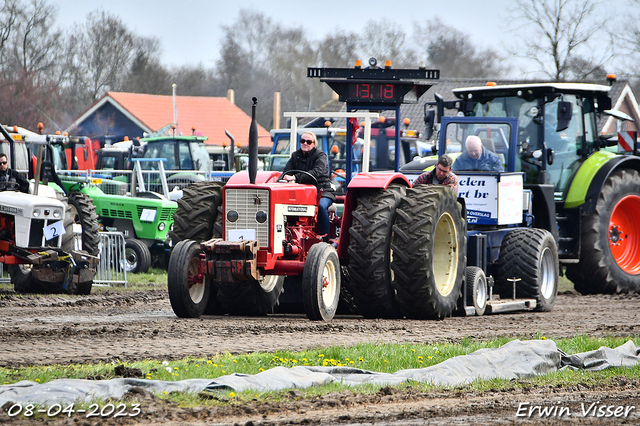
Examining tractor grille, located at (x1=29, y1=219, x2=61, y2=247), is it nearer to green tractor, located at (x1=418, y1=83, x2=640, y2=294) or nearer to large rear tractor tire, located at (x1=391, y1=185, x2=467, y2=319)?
large rear tractor tire, located at (x1=391, y1=185, x2=467, y2=319)

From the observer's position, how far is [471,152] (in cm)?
1205

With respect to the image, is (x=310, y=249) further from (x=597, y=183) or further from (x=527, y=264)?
(x=597, y=183)

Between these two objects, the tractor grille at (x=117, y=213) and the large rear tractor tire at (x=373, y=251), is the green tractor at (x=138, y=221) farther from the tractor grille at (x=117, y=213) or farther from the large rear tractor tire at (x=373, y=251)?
the large rear tractor tire at (x=373, y=251)

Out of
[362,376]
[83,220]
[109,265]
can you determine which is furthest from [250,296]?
[109,265]

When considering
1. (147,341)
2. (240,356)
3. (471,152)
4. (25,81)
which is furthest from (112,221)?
(25,81)

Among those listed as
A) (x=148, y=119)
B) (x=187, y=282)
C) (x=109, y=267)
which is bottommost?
(x=109, y=267)

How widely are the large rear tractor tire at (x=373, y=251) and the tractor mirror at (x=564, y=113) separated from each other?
Result: 12.9 feet

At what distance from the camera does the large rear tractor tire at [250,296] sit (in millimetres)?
10258

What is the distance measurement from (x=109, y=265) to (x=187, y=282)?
5.90 metres

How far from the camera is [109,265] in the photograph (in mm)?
14836

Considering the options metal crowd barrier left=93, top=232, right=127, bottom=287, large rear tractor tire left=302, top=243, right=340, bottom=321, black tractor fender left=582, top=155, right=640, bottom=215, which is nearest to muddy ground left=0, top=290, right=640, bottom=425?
large rear tractor tire left=302, top=243, right=340, bottom=321

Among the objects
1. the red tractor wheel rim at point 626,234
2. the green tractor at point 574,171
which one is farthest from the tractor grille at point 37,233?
the red tractor wheel rim at point 626,234

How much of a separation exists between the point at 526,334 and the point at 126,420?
510 cm

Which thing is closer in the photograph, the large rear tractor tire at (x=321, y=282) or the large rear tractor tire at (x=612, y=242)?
the large rear tractor tire at (x=321, y=282)
